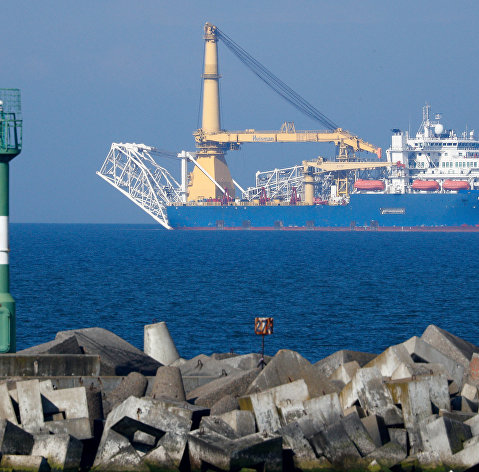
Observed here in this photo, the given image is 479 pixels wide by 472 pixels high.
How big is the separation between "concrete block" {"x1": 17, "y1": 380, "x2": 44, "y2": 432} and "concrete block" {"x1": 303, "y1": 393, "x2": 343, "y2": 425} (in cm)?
209

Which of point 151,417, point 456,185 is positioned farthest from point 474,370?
point 456,185

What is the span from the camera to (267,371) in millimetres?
8133

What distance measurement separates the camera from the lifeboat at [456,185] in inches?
2931

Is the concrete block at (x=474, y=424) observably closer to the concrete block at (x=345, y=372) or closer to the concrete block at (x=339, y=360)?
the concrete block at (x=345, y=372)

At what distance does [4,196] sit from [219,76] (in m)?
74.6

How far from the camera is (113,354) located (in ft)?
31.3

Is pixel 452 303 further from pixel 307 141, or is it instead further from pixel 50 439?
pixel 307 141

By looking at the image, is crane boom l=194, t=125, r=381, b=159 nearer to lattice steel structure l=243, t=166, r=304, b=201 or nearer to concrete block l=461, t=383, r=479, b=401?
lattice steel structure l=243, t=166, r=304, b=201

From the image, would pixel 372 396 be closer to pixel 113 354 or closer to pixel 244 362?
pixel 244 362

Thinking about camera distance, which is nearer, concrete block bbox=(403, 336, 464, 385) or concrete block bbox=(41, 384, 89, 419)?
concrete block bbox=(41, 384, 89, 419)

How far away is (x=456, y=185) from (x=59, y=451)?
231 ft

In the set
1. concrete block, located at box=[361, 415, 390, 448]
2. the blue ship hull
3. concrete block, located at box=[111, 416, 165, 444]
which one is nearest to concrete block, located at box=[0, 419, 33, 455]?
concrete block, located at box=[111, 416, 165, 444]

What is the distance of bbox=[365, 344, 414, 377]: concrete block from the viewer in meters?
8.54

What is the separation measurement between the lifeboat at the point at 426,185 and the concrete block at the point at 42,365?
6869 cm
